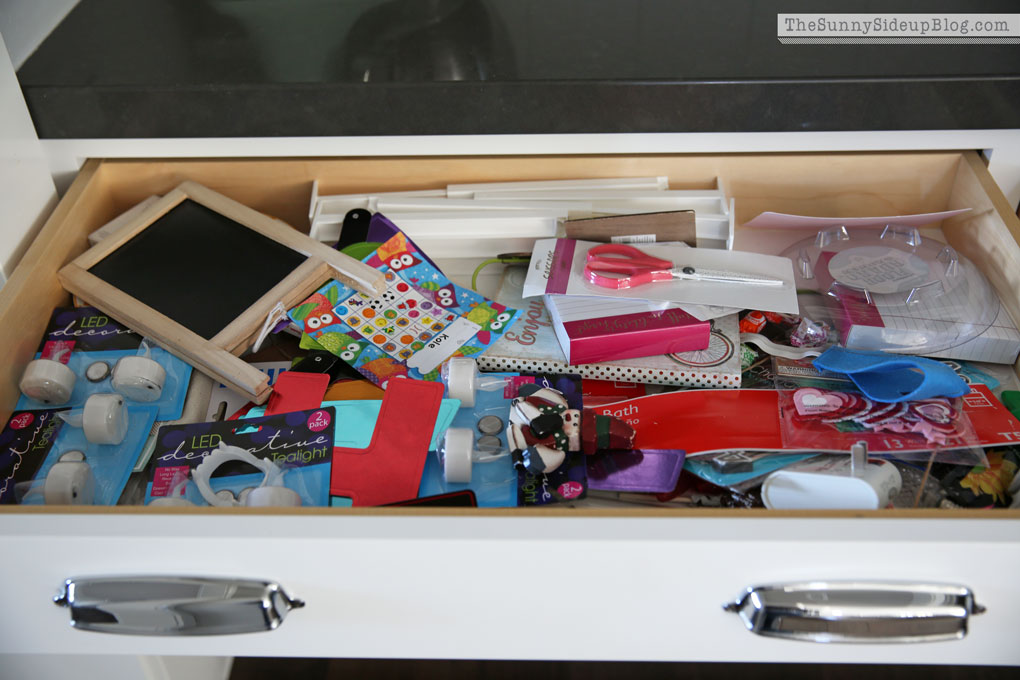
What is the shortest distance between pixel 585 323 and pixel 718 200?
0.79ft

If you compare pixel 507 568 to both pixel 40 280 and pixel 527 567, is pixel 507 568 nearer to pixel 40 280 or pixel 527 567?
pixel 527 567

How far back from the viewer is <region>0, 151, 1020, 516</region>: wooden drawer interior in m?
0.89

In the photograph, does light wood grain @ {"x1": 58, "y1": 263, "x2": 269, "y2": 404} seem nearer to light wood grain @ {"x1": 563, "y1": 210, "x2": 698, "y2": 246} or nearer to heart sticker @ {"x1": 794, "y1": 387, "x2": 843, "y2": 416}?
light wood grain @ {"x1": 563, "y1": 210, "x2": 698, "y2": 246}

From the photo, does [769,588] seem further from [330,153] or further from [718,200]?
[330,153]

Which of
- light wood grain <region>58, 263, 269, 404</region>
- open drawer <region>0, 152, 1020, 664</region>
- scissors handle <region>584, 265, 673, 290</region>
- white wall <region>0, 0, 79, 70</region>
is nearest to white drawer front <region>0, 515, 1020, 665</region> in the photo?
open drawer <region>0, 152, 1020, 664</region>

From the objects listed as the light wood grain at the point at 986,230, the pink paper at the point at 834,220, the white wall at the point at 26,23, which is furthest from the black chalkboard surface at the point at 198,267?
the light wood grain at the point at 986,230

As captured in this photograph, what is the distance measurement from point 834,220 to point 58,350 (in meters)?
0.79

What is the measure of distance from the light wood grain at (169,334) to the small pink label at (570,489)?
286mm

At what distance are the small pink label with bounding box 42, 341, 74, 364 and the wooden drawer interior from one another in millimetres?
119

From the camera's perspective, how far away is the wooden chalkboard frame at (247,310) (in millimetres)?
758

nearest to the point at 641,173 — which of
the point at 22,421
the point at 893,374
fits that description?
the point at 893,374

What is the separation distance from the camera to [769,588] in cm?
57

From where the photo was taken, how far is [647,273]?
0.82 m

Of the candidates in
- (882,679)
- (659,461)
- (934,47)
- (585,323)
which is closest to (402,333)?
(585,323)
